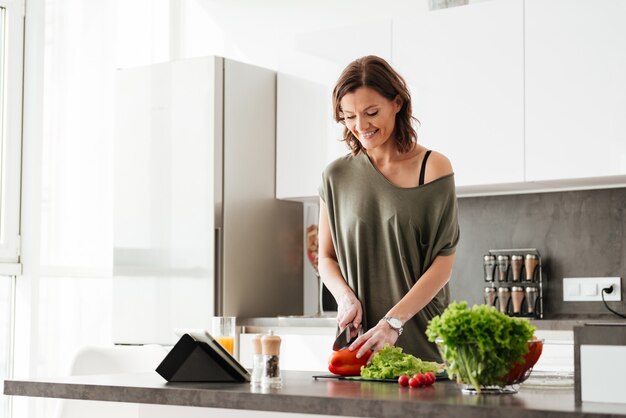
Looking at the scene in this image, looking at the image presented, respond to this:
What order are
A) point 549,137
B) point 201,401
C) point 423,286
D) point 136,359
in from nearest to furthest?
point 201,401 < point 423,286 < point 136,359 < point 549,137

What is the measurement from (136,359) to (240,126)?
156 centimetres

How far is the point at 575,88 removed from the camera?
378cm

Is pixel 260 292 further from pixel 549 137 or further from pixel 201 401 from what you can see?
pixel 201 401

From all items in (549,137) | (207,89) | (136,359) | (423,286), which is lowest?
(136,359)

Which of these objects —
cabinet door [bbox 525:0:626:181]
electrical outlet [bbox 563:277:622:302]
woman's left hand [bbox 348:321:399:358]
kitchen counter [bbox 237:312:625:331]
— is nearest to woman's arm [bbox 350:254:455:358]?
woman's left hand [bbox 348:321:399:358]

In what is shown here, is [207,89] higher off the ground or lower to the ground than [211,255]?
higher

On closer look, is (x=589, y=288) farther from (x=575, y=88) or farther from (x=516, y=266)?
(x=575, y=88)

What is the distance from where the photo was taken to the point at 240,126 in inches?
174

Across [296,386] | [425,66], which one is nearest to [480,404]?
[296,386]

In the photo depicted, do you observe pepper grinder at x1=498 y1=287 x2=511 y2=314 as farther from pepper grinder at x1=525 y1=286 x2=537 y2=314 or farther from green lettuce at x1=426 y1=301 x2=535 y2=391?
green lettuce at x1=426 y1=301 x2=535 y2=391

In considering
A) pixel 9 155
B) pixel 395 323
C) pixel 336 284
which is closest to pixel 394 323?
pixel 395 323

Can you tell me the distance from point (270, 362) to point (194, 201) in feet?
8.30

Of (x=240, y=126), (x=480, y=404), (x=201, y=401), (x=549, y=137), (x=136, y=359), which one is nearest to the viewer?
(x=480, y=404)

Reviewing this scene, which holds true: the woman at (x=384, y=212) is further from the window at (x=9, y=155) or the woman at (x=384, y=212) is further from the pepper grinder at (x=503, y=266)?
the window at (x=9, y=155)
